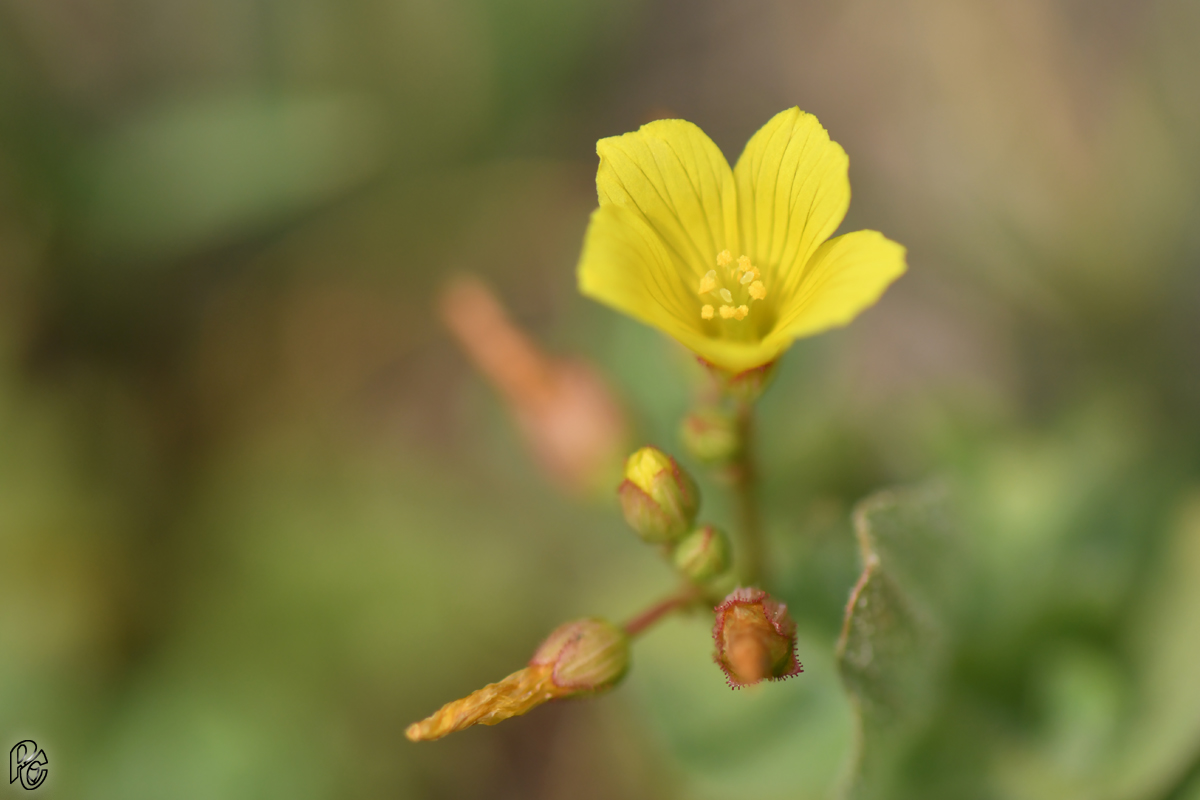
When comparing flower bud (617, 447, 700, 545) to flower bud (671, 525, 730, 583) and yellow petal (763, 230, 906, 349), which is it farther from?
yellow petal (763, 230, 906, 349)

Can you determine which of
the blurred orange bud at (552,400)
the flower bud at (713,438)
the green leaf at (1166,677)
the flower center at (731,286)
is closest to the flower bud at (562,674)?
the flower bud at (713,438)

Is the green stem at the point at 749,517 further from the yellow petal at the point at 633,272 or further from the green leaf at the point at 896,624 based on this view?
the yellow petal at the point at 633,272

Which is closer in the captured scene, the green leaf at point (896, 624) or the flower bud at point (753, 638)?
the flower bud at point (753, 638)

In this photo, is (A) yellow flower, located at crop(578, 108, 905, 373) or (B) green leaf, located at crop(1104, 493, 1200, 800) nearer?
(A) yellow flower, located at crop(578, 108, 905, 373)

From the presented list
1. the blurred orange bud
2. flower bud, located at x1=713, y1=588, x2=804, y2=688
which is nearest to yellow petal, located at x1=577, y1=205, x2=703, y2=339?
flower bud, located at x1=713, y1=588, x2=804, y2=688

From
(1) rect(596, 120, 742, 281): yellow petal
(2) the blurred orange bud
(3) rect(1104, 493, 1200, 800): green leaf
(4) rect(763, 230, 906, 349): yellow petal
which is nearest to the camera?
(4) rect(763, 230, 906, 349): yellow petal

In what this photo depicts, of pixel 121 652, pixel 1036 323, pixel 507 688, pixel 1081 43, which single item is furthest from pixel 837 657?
pixel 1081 43

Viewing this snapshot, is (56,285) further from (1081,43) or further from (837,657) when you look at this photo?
(1081,43)
